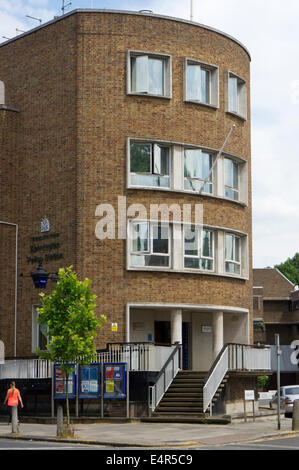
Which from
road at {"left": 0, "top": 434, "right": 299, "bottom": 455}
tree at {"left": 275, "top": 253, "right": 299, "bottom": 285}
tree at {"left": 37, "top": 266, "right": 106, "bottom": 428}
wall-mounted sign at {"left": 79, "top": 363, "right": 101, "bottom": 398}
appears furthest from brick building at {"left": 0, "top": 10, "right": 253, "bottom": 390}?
tree at {"left": 275, "top": 253, "right": 299, "bottom": 285}

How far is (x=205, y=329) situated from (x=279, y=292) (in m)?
42.0

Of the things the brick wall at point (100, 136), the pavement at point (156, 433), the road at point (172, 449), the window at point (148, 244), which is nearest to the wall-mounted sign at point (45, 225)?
the brick wall at point (100, 136)

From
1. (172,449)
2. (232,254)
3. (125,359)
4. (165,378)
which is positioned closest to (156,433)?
(172,449)

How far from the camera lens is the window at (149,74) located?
36.1 m

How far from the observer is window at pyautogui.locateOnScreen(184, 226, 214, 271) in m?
36.2

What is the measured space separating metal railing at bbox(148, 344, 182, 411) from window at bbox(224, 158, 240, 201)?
7.96 m

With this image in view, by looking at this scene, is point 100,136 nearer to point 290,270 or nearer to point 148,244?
point 148,244

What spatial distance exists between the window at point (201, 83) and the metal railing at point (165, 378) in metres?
10.5

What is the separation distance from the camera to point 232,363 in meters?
34.2

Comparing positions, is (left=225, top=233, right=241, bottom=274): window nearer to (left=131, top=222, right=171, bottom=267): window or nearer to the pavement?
(left=131, top=222, right=171, bottom=267): window

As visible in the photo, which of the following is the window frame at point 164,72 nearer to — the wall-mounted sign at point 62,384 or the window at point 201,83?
the window at point 201,83

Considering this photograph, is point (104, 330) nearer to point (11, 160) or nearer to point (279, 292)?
point (11, 160)

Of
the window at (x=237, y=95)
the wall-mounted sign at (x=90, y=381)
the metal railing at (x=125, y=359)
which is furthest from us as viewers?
the window at (x=237, y=95)
